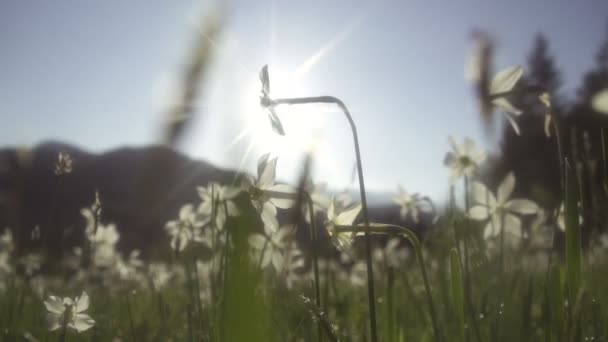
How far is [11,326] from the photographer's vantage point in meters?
2.38

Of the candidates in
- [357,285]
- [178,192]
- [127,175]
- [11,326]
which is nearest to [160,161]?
[178,192]

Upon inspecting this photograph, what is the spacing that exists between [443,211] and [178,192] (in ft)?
65.8

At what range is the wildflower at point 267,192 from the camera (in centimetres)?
156

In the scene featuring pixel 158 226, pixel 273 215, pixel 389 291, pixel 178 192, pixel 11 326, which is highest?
pixel 273 215

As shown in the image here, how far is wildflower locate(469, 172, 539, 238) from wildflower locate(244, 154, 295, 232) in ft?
3.72

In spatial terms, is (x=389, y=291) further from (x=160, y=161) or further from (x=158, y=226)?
(x=160, y=161)

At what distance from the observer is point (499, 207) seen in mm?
2326

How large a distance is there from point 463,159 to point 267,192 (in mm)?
1491

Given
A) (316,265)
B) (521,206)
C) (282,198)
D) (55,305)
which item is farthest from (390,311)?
(55,305)

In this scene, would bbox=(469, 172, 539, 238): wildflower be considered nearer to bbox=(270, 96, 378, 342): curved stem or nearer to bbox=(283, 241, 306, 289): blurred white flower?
bbox=(283, 241, 306, 289): blurred white flower

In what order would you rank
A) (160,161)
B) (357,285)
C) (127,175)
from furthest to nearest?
1. (127,175)
2. (160,161)
3. (357,285)

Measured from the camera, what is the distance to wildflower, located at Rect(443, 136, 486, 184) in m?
2.64

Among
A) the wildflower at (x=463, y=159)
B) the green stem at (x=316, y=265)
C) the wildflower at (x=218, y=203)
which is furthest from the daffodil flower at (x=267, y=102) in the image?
the wildflower at (x=463, y=159)

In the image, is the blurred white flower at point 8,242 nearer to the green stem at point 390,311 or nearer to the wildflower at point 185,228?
the wildflower at point 185,228
